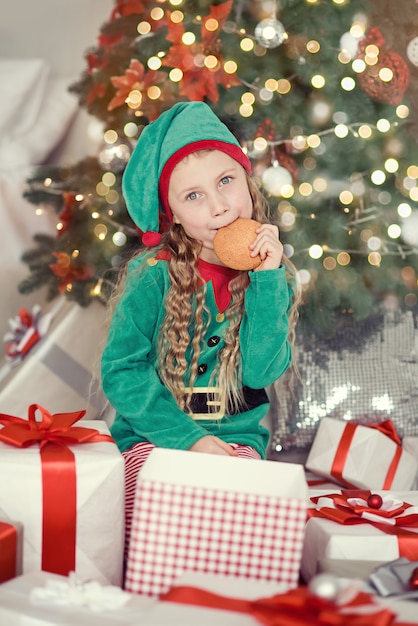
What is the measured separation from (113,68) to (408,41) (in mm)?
926

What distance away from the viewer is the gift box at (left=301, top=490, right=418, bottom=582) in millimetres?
1368

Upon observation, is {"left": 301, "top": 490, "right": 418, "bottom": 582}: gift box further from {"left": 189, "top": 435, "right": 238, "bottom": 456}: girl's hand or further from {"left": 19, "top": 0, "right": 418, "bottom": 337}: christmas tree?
{"left": 19, "top": 0, "right": 418, "bottom": 337}: christmas tree

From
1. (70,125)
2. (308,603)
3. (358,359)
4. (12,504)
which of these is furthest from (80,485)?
(70,125)

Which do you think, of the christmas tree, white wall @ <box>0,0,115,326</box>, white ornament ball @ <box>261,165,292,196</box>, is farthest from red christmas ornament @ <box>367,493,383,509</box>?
white wall @ <box>0,0,115,326</box>

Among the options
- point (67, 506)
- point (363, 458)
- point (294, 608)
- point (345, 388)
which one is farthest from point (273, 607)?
point (345, 388)

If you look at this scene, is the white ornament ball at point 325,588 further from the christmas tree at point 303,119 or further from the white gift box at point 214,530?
the christmas tree at point 303,119

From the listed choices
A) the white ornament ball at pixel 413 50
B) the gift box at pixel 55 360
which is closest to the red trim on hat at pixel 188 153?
the white ornament ball at pixel 413 50

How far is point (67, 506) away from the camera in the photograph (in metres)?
1.29

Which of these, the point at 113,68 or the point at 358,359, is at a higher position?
the point at 113,68

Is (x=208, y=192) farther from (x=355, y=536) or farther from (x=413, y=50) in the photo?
(x=413, y=50)

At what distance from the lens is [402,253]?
92.0 inches

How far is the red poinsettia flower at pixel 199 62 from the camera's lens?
2191 mm

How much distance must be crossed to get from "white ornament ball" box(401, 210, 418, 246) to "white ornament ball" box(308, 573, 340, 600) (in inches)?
61.4

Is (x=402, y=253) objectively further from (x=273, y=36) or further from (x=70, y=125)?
(x=70, y=125)
